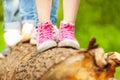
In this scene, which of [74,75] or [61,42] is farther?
[61,42]

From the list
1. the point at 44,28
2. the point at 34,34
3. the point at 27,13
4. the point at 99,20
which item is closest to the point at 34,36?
the point at 34,34

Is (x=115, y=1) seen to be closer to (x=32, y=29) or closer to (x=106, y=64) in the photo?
(x=32, y=29)

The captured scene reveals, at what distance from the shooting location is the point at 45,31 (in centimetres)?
263

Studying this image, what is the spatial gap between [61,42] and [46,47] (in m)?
0.07

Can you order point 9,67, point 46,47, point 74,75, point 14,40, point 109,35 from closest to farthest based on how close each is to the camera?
point 74,75 < point 46,47 < point 9,67 < point 14,40 < point 109,35

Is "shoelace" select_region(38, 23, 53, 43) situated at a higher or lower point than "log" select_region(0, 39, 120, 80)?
higher

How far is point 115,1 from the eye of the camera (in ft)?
16.1

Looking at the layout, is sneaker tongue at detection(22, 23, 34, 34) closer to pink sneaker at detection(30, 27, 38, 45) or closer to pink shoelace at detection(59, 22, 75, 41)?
pink sneaker at detection(30, 27, 38, 45)

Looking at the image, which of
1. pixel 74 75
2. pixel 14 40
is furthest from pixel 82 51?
pixel 14 40

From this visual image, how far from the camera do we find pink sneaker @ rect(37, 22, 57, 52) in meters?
2.60

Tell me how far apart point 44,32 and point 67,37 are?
0.33 ft

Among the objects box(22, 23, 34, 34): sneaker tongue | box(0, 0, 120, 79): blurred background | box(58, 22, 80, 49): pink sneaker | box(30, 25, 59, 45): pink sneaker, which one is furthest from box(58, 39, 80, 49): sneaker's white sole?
box(0, 0, 120, 79): blurred background

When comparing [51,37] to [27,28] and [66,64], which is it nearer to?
[66,64]

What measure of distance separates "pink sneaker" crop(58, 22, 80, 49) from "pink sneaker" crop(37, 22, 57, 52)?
0.04 m
